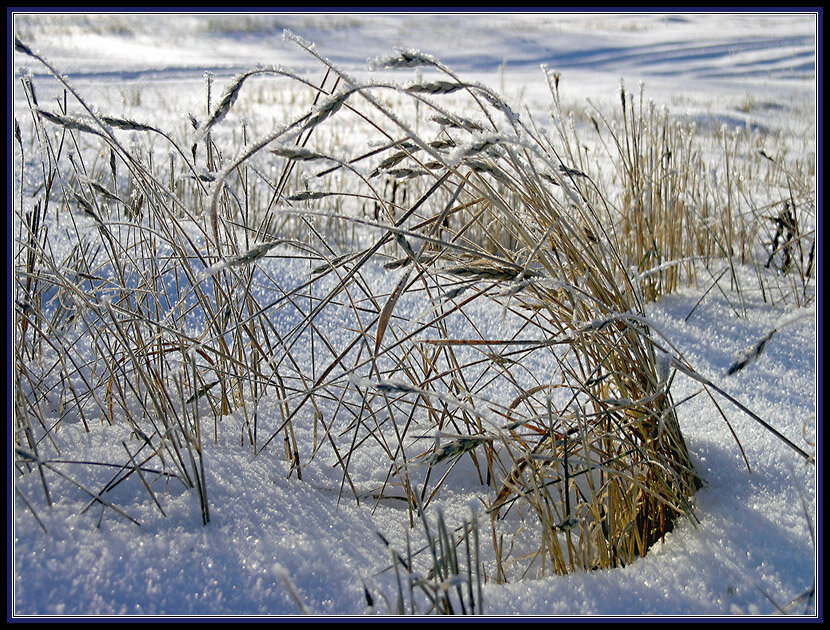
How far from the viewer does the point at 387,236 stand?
831mm

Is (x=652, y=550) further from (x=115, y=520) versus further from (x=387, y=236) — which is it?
(x=115, y=520)

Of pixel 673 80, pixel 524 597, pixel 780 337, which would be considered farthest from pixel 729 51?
pixel 524 597

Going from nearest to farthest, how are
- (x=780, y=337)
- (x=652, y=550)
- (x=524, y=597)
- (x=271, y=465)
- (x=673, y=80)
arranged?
(x=524, y=597) < (x=652, y=550) < (x=271, y=465) < (x=780, y=337) < (x=673, y=80)

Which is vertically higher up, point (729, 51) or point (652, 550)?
point (729, 51)

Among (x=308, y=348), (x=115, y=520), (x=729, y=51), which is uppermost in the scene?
(x=729, y=51)

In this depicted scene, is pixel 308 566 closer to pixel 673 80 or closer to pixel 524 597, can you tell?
pixel 524 597

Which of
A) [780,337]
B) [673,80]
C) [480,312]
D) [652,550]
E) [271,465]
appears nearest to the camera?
[652,550]

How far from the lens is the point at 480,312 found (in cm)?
176

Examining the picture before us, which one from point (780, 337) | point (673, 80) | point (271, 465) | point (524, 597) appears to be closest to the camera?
point (524, 597)

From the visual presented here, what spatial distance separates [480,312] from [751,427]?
77 centimetres

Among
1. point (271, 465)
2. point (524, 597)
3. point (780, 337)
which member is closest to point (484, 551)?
point (524, 597)

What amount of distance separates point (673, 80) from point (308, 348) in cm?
1228

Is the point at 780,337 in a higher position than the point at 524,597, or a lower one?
higher

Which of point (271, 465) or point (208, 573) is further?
point (271, 465)
